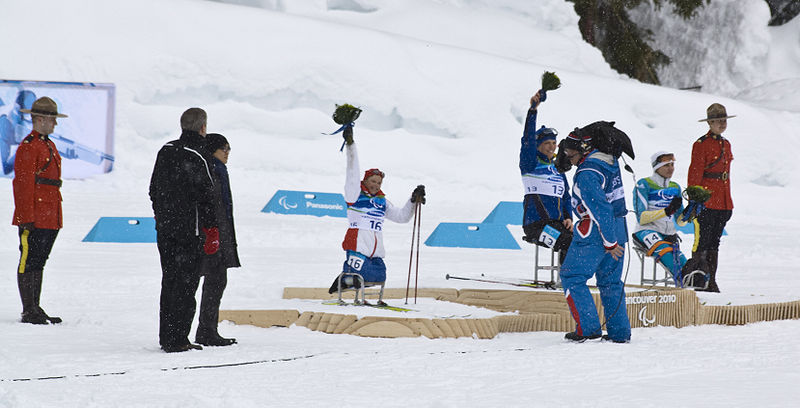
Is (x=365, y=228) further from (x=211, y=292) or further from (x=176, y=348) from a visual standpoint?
(x=176, y=348)

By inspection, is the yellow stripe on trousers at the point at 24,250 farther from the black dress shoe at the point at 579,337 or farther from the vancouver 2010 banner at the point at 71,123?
the vancouver 2010 banner at the point at 71,123

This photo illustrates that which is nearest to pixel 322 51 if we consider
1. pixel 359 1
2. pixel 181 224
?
pixel 359 1

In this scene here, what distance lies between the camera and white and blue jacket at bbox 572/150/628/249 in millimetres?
6078

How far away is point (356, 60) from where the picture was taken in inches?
902

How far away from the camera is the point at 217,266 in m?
5.95

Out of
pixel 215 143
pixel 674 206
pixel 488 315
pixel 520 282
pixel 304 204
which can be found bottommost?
pixel 488 315

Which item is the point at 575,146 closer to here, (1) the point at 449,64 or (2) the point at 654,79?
(1) the point at 449,64

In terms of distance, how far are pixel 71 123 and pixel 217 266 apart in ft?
43.4

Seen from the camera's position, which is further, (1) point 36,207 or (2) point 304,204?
(2) point 304,204

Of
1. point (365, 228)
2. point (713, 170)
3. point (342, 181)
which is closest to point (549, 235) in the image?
point (365, 228)

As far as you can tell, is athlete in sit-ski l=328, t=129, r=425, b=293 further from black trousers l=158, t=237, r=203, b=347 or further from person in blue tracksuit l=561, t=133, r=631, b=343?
black trousers l=158, t=237, r=203, b=347

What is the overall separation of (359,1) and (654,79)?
15.0 meters

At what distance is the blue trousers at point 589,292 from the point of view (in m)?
6.18

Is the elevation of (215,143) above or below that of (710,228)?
above
